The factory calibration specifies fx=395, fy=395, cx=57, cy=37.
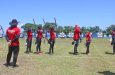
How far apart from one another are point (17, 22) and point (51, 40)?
978 cm

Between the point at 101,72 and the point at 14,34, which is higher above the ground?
the point at 14,34

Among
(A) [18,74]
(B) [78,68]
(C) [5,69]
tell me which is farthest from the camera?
(B) [78,68]

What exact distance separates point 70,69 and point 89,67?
1457 mm

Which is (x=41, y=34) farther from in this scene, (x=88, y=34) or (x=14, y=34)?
(x=14, y=34)

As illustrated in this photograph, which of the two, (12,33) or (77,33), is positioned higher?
(77,33)

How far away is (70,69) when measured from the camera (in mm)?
18547

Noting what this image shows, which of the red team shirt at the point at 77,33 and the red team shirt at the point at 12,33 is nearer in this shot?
the red team shirt at the point at 12,33

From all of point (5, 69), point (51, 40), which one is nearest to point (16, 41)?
point (5, 69)

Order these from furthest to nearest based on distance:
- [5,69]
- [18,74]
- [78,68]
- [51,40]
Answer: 1. [51,40]
2. [78,68]
3. [5,69]
4. [18,74]

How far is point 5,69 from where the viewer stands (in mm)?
17891

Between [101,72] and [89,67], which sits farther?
[89,67]

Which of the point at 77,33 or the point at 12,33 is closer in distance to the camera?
the point at 12,33

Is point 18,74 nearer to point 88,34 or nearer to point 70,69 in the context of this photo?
point 70,69

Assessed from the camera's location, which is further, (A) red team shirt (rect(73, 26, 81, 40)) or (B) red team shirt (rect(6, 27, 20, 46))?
(A) red team shirt (rect(73, 26, 81, 40))
